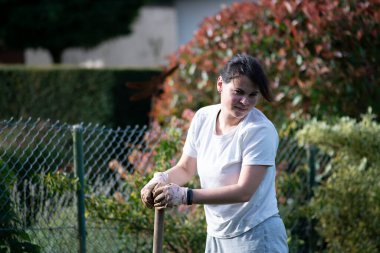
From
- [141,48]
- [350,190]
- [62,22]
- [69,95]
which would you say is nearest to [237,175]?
[350,190]

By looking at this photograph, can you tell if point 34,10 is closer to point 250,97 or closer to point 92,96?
point 92,96

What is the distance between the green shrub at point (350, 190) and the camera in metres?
5.36

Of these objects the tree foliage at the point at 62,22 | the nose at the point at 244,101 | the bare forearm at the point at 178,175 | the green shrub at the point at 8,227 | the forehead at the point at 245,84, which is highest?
the tree foliage at the point at 62,22

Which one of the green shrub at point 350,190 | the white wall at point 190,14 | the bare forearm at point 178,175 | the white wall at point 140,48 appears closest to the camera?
the bare forearm at point 178,175

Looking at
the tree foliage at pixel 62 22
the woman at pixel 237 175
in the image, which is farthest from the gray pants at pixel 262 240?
the tree foliage at pixel 62 22

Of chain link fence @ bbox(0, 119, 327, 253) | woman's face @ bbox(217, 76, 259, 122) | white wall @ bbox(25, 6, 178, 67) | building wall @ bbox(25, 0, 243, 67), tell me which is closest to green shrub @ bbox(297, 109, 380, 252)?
chain link fence @ bbox(0, 119, 327, 253)

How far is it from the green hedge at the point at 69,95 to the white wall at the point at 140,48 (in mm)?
15128

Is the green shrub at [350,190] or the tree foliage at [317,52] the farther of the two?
the tree foliage at [317,52]

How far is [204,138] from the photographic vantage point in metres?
3.48

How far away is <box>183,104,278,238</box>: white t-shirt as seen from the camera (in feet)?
10.8

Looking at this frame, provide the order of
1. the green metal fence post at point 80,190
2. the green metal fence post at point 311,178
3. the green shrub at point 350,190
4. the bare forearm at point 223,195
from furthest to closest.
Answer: the green metal fence post at point 311,178
the green shrub at point 350,190
the green metal fence post at point 80,190
the bare forearm at point 223,195

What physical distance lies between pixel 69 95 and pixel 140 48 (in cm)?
1607

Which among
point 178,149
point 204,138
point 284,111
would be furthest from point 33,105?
point 204,138

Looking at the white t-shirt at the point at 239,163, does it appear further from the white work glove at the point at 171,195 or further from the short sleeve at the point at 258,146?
the white work glove at the point at 171,195
